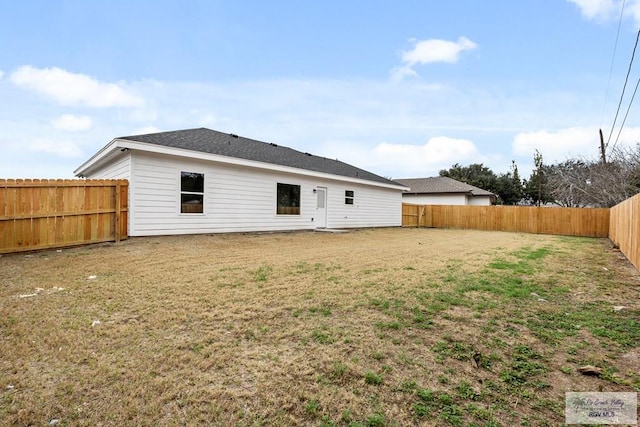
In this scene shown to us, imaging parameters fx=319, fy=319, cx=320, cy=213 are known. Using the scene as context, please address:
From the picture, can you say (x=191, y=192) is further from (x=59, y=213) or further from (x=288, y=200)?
(x=288, y=200)

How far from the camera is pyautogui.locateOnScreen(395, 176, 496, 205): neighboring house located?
90.6ft

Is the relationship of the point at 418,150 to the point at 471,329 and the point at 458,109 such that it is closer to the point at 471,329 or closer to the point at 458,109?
the point at 458,109

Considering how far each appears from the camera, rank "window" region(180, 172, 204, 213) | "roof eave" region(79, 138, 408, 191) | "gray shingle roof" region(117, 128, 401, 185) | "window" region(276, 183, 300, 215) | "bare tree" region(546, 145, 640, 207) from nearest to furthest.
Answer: "roof eave" region(79, 138, 408, 191), "gray shingle roof" region(117, 128, 401, 185), "window" region(180, 172, 204, 213), "window" region(276, 183, 300, 215), "bare tree" region(546, 145, 640, 207)

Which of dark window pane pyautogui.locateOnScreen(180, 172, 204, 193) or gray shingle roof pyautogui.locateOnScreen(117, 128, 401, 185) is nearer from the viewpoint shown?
gray shingle roof pyautogui.locateOnScreen(117, 128, 401, 185)

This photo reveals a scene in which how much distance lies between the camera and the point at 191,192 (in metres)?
10.3

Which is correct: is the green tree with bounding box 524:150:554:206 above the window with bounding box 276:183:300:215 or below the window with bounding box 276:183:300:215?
Result: above

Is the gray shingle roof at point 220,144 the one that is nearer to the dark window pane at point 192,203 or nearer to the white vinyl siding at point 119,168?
the white vinyl siding at point 119,168

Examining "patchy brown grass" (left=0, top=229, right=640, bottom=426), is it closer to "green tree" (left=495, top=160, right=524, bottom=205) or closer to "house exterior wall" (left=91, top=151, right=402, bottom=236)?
"house exterior wall" (left=91, top=151, right=402, bottom=236)

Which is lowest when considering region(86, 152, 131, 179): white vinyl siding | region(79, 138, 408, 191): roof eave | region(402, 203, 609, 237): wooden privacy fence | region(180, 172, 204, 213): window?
region(402, 203, 609, 237): wooden privacy fence

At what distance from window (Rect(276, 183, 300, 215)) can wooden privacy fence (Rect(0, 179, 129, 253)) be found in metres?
5.65

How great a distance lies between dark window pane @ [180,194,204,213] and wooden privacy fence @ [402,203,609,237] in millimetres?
14478

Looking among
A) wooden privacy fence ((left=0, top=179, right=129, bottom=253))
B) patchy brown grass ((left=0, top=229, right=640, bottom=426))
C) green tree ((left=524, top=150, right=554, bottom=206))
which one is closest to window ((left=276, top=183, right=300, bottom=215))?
wooden privacy fence ((left=0, top=179, right=129, bottom=253))

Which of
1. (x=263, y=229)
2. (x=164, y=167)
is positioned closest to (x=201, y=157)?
(x=164, y=167)

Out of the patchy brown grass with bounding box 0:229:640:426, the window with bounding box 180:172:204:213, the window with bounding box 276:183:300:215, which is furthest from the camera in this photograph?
the window with bounding box 276:183:300:215
